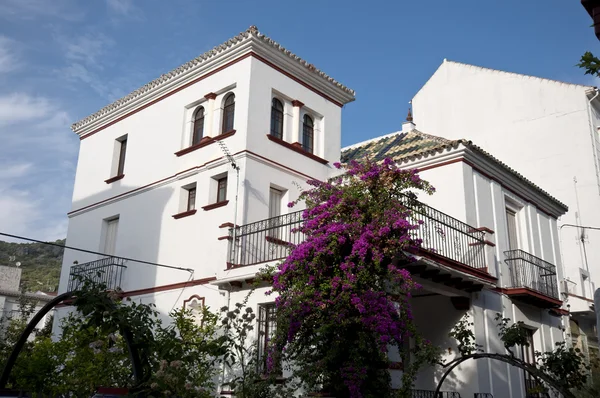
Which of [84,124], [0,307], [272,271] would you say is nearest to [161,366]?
[272,271]

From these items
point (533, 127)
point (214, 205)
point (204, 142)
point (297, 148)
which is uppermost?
point (533, 127)

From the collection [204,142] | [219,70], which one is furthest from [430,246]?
[219,70]

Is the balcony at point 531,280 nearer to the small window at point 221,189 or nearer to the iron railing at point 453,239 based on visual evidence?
the iron railing at point 453,239

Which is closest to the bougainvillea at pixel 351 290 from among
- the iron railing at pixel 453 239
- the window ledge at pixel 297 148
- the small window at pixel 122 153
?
the iron railing at pixel 453 239

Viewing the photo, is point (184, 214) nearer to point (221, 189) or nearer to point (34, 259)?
point (221, 189)

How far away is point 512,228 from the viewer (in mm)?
19344

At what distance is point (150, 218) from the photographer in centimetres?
1831

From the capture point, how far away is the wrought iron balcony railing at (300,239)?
609 inches

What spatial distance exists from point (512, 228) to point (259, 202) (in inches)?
312

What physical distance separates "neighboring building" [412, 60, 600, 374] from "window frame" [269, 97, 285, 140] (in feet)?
35.9

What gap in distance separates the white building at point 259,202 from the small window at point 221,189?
0.03m

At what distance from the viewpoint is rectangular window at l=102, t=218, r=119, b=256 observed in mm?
19533

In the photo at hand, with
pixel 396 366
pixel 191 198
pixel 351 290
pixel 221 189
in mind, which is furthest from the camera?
pixel 191 198

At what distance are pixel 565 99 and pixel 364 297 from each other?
57.4ft
